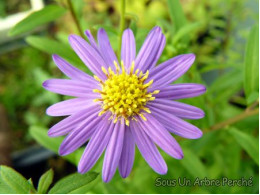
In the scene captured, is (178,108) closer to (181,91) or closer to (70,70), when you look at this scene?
(181,91)

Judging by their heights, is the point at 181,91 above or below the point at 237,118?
above

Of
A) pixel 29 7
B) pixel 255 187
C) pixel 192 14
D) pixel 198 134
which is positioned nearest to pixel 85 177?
pixel 198 134

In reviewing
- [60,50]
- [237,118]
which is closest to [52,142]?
[60,50]

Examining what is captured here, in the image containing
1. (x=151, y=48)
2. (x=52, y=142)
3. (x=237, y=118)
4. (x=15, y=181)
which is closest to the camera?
(x=15, y=181)

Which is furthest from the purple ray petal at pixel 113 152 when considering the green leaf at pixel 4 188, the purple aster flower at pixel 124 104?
the green leaf at pixel 4 188

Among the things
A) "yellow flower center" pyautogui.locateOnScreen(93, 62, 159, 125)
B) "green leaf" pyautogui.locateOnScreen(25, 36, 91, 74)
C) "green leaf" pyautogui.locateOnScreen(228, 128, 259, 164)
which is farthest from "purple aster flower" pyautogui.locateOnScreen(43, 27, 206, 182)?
"green leaf" pyautogui.locateOnScreen(228, 128, 259, 164)

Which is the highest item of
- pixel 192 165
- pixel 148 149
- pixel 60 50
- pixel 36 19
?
pixel 36 19
